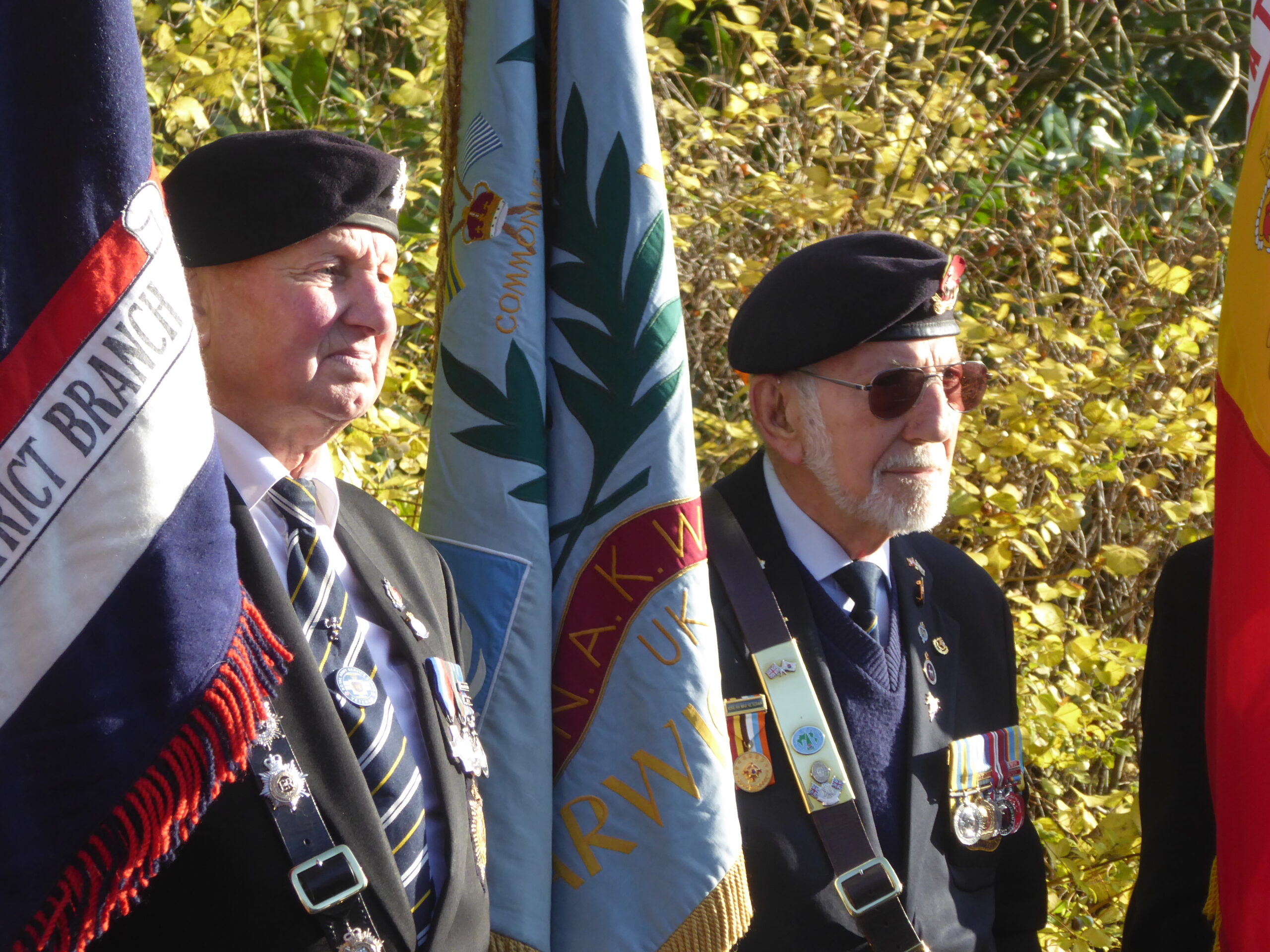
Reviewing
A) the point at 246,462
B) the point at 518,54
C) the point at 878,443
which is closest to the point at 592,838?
the point at 246,462

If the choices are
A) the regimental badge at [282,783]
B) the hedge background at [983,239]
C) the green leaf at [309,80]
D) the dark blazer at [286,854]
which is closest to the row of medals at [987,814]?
the dark blazer at [286,854]

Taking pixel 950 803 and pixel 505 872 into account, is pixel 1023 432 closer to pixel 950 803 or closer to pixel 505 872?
pixel 950 803

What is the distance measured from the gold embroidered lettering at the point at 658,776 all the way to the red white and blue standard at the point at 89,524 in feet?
2.77

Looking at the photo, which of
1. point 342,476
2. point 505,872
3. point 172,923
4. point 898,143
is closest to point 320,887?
point 172,923

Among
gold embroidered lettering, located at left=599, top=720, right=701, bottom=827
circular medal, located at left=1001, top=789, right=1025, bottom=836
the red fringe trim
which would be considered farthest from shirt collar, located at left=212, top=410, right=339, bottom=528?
circular medal, located at left=1001, top=789, right=1025, bottom=836

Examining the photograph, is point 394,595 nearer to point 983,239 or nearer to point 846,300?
point 846,300

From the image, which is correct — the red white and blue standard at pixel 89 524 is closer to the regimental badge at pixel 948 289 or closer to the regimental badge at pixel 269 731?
the regimental badge at pixel 269 731

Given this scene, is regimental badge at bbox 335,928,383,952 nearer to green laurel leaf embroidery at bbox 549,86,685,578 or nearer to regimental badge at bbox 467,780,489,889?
regimental badge at bbox 467,780,489,889

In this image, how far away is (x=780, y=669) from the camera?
2.35m

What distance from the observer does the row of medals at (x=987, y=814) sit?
244 centimetres

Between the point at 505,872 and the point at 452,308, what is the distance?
3.04 feet

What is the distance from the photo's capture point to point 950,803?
2.43 metres

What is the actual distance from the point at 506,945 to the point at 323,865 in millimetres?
488

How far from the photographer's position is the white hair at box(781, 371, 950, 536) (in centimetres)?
257
